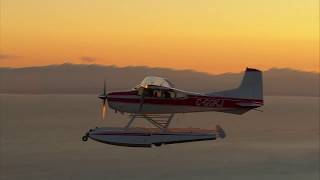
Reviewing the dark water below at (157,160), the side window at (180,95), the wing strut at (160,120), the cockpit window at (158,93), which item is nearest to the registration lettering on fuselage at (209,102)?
the side window at (180,95)

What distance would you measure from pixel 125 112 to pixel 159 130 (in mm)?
2157

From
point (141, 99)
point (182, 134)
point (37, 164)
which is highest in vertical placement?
point (37, 164)

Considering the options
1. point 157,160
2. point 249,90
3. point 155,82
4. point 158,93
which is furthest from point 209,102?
point 157,160

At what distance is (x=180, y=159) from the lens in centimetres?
10356

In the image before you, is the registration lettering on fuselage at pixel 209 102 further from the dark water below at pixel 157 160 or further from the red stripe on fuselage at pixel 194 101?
the dark water below at pixel 157 160

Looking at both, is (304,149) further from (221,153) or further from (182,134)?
(182,134)

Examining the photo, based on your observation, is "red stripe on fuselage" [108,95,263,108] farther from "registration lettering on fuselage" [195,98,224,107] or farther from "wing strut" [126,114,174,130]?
"wing strut" [126,114,174,130]

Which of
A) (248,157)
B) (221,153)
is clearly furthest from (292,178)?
(221,153)

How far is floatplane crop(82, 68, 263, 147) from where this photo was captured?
84.3 ft

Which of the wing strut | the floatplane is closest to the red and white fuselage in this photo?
the floatplane

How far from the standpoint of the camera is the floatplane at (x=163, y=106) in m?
25.7

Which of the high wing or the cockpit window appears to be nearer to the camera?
the cockpit window

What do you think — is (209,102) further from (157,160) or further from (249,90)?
(157,160)

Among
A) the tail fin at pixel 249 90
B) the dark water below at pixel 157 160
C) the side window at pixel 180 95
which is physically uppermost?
the dark water below at pixel 157 160
